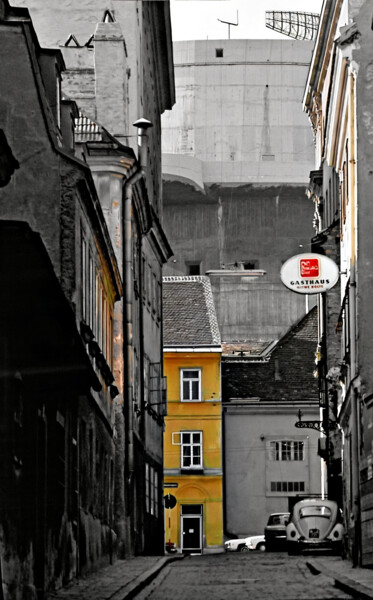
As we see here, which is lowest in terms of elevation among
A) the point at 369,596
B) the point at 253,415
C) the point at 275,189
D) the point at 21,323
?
the point at 369,596

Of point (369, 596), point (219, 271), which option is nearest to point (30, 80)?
point (369, 596)

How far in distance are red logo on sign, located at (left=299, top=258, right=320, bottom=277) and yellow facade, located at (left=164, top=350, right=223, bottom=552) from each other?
28.3m

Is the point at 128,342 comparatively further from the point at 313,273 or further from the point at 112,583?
the point at 112,583

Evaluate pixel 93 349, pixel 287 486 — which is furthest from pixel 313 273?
pixel 287 486

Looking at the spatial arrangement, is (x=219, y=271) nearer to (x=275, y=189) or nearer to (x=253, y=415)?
(x=275, y=189)

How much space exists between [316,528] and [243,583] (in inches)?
568

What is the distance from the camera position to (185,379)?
58.3 m

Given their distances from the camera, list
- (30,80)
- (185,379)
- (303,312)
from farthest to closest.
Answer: (303,312) < (185,379) < (30,80)

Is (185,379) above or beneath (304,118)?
beneath

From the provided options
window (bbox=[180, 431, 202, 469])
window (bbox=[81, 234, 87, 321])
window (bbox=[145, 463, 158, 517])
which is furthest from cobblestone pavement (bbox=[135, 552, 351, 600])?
window (bbox=[180, 431, 202, 469])

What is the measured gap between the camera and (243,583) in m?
21.3

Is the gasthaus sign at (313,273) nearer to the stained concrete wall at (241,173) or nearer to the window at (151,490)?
the window at (151,490)

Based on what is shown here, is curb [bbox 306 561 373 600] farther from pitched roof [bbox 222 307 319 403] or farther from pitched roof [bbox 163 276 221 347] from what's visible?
pitched roof [bbox 222 307 319 403]

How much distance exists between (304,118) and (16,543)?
68.1 metres
